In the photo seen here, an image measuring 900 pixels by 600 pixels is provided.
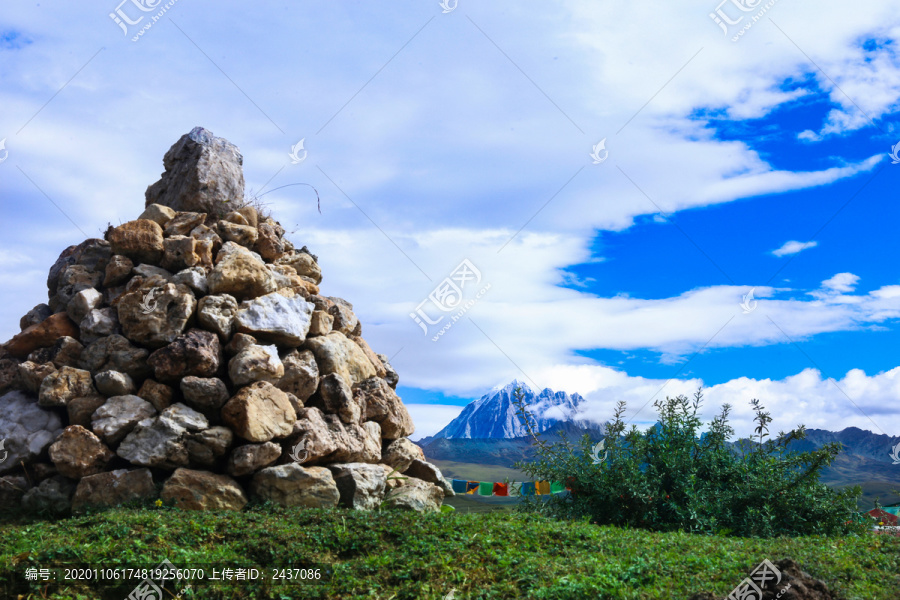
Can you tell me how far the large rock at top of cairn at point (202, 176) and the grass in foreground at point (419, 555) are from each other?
575cm

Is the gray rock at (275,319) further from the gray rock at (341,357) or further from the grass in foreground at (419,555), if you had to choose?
the grass in foreground at (419,555)

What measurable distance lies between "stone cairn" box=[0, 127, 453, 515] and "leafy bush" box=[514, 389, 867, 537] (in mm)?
2118

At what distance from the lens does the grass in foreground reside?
5.91 m

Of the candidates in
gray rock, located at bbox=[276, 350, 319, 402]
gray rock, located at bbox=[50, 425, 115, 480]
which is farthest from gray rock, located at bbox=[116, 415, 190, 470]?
gray rock, located at bbox=[276, 350, 319, 402]

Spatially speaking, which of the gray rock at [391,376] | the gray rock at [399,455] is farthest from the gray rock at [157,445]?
the gray rock at [391,376]

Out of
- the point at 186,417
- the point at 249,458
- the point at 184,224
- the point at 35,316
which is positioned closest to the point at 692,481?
the point at 249,458

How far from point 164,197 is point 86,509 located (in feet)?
20.1

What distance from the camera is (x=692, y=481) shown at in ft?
31.4

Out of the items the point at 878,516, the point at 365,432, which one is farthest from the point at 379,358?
the point at 878,516

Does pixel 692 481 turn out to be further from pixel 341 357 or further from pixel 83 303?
pixel 83 303

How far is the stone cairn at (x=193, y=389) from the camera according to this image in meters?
8.75

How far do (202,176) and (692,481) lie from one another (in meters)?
9.61

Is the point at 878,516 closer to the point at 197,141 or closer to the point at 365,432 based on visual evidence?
the point at 365,432

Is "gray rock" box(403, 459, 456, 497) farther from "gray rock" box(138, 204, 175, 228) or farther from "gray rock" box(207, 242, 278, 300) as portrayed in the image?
"gray rock" box(138, 204, 175, 228)
